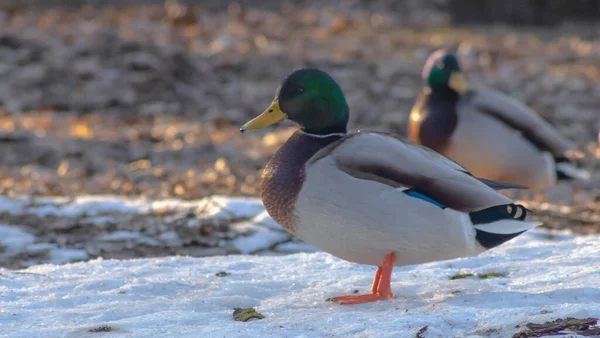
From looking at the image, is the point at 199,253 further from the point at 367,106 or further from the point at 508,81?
the point at 508,81

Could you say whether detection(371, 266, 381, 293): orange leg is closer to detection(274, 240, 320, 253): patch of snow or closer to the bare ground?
detection(274, 240, 320, 253): patch of snow

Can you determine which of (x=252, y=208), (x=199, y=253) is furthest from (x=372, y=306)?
(x=252, y=208)

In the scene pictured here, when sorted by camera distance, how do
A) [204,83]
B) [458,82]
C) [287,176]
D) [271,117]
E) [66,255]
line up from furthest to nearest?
[204,83] → [458,82] → [66,255] → [271,117] → [287,176]

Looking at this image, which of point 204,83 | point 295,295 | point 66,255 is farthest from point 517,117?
point 204,83

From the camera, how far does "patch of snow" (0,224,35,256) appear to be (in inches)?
214

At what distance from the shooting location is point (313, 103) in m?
4.09

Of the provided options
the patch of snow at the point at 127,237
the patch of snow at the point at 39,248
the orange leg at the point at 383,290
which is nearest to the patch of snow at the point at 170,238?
the patch of snow at the point at 127,237

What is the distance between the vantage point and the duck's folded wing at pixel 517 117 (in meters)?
6.93

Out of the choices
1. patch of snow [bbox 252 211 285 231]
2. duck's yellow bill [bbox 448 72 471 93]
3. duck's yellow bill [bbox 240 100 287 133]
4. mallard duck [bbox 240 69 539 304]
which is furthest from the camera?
duck's yellow bill [bbox 448 72 471 93]

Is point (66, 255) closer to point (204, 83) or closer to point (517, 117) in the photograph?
point (517, 117)

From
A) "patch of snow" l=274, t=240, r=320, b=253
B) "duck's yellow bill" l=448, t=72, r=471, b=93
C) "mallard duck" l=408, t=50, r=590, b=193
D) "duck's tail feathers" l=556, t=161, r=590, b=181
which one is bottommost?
"patch of snow" l=274, t=240, r=320, b=253

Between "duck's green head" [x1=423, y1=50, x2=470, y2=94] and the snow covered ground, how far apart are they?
2.06 m

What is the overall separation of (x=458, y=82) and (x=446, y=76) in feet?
0.30

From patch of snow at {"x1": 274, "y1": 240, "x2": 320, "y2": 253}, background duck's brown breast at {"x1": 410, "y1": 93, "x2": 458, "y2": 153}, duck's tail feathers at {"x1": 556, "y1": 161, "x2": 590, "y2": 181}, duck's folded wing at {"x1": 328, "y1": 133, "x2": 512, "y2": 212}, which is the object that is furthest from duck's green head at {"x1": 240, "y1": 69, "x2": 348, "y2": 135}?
duck's tail feathers at {"x1": 556, "y1": 161, "x2": 590, "y2": 181}
